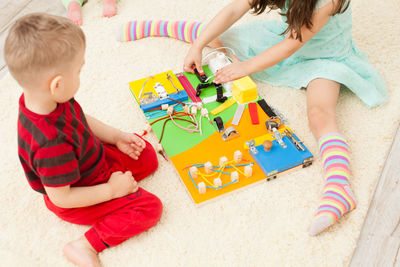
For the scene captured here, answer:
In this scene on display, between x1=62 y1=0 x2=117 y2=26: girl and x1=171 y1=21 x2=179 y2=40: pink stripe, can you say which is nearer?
x1=171 y1=21 x2=179 y2=40: pink stripe

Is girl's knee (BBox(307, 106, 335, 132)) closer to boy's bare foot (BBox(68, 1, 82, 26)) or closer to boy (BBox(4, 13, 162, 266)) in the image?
boy (BBox(4, 13, 162, 266))

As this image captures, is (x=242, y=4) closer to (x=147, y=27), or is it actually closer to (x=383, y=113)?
(x=147, y=27)

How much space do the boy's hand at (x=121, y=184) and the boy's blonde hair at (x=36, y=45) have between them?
326 mm

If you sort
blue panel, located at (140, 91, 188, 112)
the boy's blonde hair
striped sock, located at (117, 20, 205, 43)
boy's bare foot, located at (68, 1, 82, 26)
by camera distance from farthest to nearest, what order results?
1. boy's bare foot, located at (68, 1, 82, 26)
2. striped sock, located at (117, 20, 205, 43)
3. blue panel, located at (140, 91, 188, 112)
4. the boy's blonde hair

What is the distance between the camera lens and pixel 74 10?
1.66 meters

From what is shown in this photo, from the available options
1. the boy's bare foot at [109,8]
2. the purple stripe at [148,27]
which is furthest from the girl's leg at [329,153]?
the boy's bare foot at [109,8]

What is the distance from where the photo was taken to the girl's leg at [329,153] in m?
0.90

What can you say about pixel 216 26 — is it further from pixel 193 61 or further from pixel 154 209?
pixel 154 209

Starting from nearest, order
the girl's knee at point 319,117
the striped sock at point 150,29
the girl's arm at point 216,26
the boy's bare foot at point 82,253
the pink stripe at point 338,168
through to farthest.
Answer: the boy's bare foot at point 82,253, the pink stripe at point 338,168, the girl's knee at point 319,117, the girl's arm at point 216,26, the striped sock at point 150,29

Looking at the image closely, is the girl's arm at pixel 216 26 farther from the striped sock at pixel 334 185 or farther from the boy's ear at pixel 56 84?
the boy's ear at pixel 56 84

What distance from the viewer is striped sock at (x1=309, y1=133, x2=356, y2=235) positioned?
889mm

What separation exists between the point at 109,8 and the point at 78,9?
0.15 metres

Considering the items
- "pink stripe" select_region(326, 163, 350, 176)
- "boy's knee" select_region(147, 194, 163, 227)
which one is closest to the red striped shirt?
"boy's knee" select_region(147, 194, 163, 227)

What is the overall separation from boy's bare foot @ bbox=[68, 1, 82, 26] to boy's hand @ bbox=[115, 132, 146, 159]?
0.88 metres
